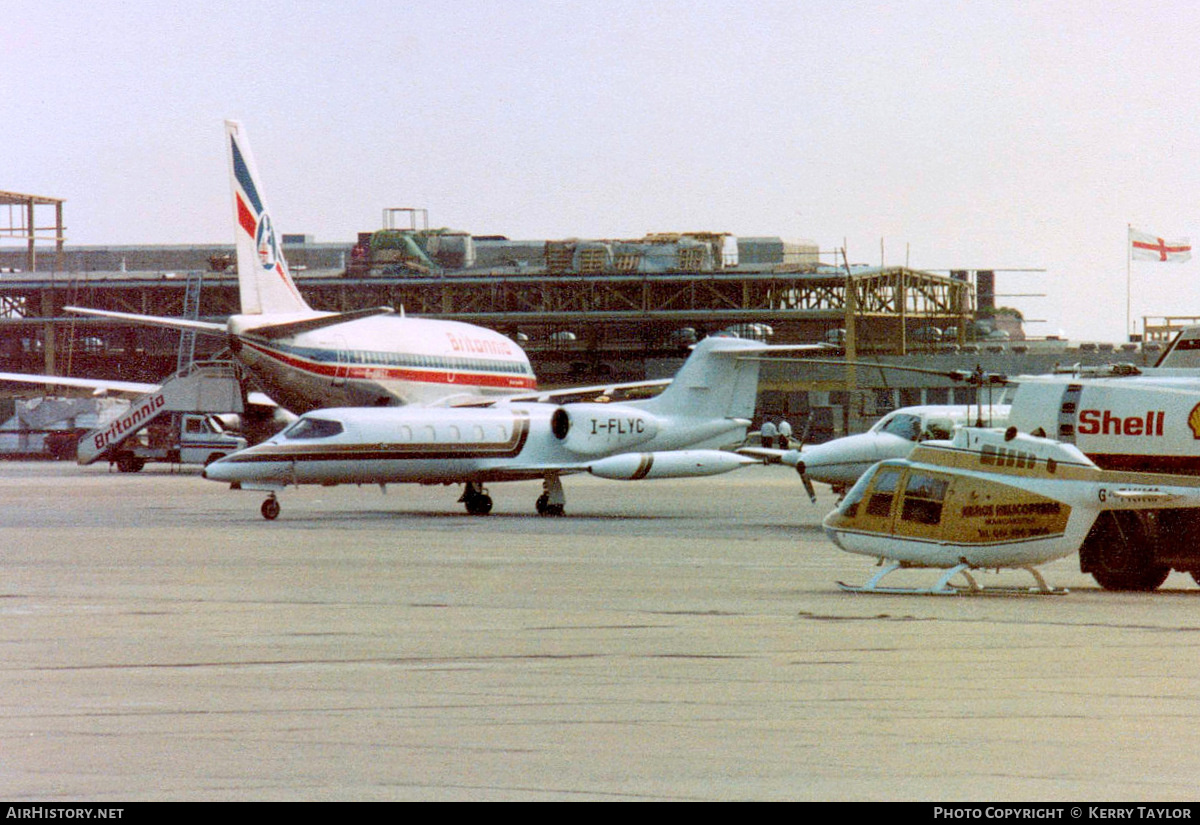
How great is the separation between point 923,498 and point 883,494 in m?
0.57

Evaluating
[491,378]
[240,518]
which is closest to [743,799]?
[240,518]

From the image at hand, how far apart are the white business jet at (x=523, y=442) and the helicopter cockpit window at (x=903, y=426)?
10.2 feet

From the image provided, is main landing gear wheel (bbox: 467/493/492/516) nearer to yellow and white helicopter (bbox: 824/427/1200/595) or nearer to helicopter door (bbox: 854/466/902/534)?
yellow and white helicopter (bbox: 824/427/1200/595)

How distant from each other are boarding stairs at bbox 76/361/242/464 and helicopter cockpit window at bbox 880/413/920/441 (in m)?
37.1

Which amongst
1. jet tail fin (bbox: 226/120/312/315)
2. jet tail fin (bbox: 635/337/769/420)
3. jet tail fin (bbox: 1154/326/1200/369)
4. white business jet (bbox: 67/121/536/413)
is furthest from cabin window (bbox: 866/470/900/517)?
jet tail fin (bbox: 226/120/312/315)

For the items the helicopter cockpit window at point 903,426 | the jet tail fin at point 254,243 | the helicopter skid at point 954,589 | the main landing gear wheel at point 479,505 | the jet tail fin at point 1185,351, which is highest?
the jet tail fin at point 254,243

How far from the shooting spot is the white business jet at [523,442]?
35.3 metres

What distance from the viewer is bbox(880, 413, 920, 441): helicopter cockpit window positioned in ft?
106

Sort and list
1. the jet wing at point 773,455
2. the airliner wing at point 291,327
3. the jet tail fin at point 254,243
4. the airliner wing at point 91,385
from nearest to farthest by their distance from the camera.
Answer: the jet wing at point 773,455 < the airliner wing at point 291,327 < the jet tail fin at point 254,243 < the airliner wing at point 91,385

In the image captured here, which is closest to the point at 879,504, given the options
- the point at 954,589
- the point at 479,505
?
the point at 954,589

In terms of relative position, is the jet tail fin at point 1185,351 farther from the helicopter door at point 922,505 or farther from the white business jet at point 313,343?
the white business jet at point 313,343

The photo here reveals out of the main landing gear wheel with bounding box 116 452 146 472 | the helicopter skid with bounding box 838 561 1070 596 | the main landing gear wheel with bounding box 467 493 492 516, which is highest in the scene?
the helicopter skid with bounding box 838 561 1070 596

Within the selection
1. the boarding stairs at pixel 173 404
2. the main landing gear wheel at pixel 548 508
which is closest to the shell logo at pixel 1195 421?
the main landing gear wheel at pixel 548 508

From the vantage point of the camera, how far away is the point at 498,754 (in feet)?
32.1
